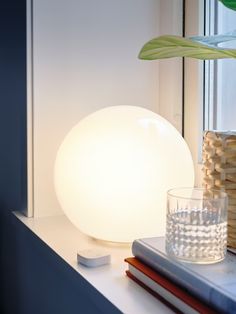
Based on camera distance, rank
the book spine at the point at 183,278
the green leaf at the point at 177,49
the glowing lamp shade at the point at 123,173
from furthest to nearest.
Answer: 1. the glowing lamp shade at the point at 123,173
2. the green leaf at the point at 177,49
3. the book spine at the point at 183,278

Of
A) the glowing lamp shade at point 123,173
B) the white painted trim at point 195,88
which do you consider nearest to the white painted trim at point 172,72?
the white painted trim at point 195,88

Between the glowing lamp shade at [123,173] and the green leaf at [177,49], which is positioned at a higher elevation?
the green leaf at [177,49]

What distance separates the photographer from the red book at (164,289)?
1.73ft

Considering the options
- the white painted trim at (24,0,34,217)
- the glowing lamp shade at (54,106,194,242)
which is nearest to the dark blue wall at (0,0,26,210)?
the white painted trim at (24,0,34,217)

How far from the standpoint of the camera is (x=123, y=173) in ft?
2.45

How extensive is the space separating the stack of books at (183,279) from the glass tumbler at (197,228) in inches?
0.6

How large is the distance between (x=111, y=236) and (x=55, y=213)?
0.29 meters

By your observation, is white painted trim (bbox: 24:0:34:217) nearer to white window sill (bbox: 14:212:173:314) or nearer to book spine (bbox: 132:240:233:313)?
white window sill (bbox: 14:212:173:314)

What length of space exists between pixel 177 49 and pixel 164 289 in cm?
32

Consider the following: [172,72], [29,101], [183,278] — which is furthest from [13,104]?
[183,278]

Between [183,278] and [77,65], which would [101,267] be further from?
[77,65]

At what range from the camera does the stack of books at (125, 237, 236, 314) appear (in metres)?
0.51

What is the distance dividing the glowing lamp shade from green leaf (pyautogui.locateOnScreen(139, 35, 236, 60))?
7.0 inches

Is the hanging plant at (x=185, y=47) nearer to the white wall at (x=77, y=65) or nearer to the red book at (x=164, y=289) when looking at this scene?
the red book at (x=164, y=289)
